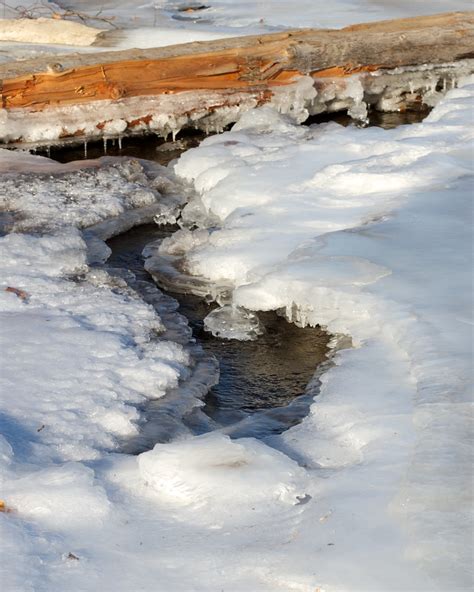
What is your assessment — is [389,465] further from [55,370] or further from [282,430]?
[55,370]

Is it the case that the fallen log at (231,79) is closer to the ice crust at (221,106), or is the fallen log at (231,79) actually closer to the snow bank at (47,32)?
the ice crust at (221,106)

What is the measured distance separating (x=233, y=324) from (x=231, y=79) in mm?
3687

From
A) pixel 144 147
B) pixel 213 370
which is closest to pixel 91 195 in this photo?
pixel 144 147

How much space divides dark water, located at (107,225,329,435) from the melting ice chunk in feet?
0.12

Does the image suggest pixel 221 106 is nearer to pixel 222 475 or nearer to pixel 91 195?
pixel 91 195

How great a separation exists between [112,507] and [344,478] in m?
0.76


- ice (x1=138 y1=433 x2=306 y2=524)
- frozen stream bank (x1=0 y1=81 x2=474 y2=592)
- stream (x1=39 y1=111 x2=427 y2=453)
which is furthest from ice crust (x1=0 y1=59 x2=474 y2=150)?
ice (x1=138 y1=433 x2=306 y2=524)

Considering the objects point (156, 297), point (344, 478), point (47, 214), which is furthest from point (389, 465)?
point (47, 214)

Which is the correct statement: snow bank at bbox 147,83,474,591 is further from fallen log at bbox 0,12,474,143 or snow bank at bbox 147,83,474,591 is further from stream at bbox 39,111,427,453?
fallen log at bbox 0,12,474,143

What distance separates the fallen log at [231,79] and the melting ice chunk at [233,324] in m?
3.27

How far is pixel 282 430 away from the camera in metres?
4.10

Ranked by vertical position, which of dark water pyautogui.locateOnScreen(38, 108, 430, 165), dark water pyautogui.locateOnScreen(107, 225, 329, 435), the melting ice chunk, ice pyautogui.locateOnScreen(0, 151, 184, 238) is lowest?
dark water pyautogui.locateOnScreen(107, 225, 329, 435)

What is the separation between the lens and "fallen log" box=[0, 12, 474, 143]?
25.7ft

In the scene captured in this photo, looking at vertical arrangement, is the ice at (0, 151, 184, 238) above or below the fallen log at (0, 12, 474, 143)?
below
